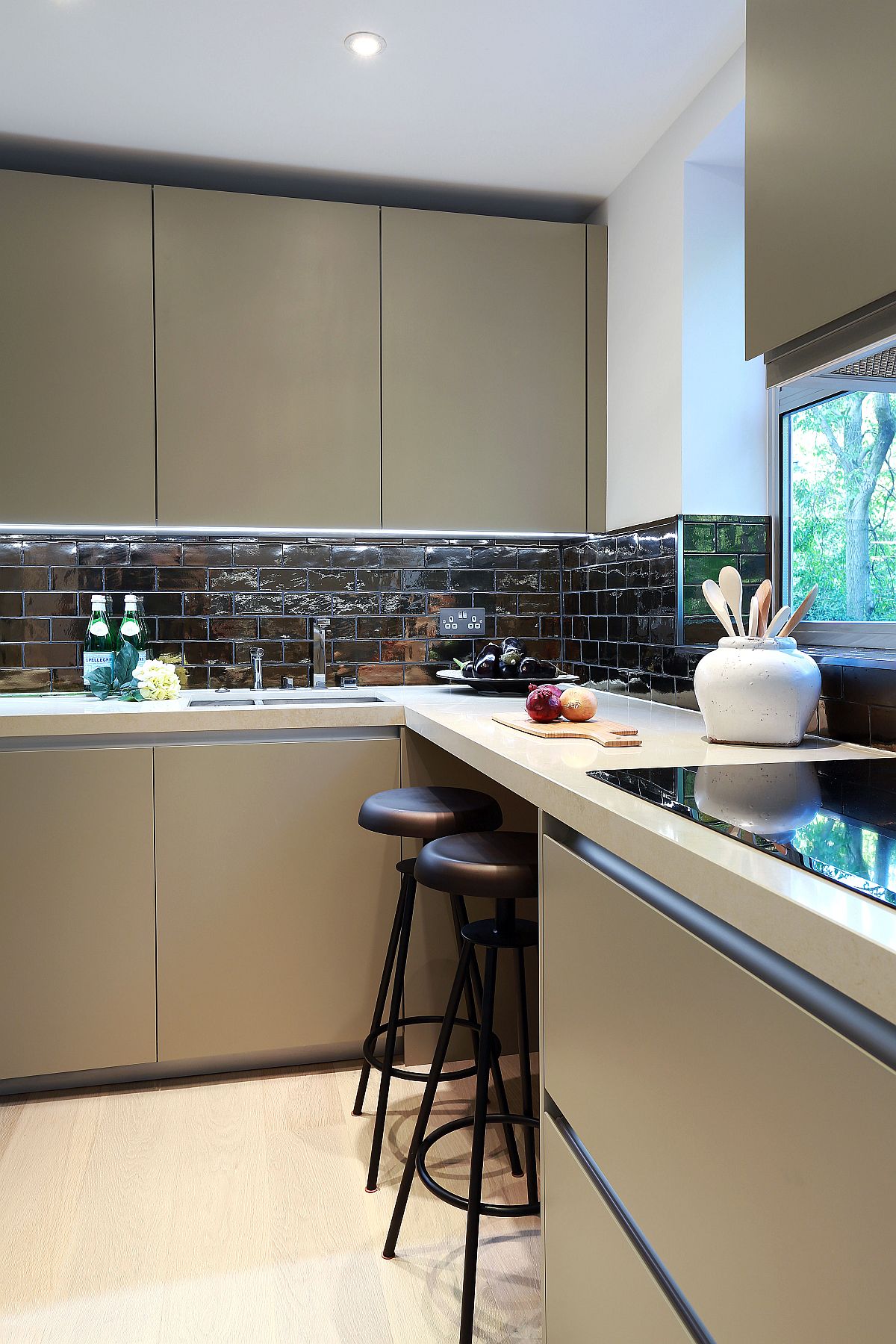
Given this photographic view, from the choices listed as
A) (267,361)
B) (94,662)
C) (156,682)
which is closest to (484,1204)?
(156,682)

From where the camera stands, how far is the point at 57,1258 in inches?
68.0

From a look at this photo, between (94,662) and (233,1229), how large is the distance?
1.59 meters

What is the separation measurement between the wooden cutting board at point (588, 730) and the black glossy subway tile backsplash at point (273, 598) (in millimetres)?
1223

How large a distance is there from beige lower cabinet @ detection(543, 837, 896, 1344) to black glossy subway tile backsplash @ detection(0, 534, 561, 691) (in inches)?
76.9

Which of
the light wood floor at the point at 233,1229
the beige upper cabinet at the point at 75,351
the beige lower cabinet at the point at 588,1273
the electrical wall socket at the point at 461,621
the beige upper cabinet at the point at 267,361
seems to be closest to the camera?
the beige lower cabinet at the point at 588,1273

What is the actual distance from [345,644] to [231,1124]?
147 centimetres

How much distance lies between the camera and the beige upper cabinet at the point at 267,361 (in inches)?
104

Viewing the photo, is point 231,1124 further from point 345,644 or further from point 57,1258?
point 345,644

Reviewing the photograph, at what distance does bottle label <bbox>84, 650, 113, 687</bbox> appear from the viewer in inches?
108

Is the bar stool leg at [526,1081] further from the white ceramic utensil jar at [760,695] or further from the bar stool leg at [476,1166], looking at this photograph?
the white ceramic utensil jar at [760,695]

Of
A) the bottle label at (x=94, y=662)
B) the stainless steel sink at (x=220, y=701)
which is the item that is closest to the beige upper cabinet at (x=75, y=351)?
the bottle label at (x=94, y=662)

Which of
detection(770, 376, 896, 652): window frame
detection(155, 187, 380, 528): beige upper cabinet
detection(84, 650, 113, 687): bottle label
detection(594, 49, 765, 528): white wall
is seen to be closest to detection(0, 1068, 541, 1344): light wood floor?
detection(84, 650, 113, 687): bottle label

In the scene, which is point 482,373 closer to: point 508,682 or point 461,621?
point 461,621

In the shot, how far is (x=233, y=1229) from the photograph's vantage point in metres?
1.81
